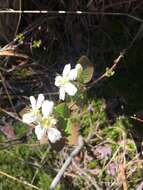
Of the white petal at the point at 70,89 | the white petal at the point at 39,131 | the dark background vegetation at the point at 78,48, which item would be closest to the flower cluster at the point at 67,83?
the white petal at the point at 70,89

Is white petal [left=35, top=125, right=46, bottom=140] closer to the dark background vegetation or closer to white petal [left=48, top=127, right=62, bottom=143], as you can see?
white petal [left=48, top=127, right=62, bottom=143]

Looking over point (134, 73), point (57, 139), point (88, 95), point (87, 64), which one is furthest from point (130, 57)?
point (57, 139)

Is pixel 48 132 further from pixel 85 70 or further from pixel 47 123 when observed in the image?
pixel 85 70

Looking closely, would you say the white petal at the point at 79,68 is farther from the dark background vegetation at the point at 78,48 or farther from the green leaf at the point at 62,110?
the dark background vegetation at the point at 78,48

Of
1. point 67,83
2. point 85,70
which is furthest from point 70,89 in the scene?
point 85,70

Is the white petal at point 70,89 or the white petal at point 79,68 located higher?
the white petal at point 79,68

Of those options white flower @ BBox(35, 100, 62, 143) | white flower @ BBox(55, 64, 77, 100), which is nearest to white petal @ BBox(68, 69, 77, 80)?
white flower @ BBox(55, 64, 77, 100)
